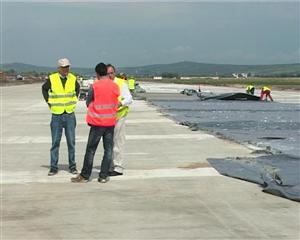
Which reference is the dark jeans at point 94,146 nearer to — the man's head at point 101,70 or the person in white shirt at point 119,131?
the person in white shirt at point 119,131

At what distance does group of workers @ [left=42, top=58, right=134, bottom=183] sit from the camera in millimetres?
8914

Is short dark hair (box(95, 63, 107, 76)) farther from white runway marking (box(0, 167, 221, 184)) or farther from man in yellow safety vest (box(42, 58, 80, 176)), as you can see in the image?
white runway marking (box(0, 167, 221, 184))

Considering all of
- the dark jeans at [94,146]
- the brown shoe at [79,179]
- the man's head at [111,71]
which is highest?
the man's head at [111,71]

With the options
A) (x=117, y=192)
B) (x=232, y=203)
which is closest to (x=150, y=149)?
(x=117, y=192)

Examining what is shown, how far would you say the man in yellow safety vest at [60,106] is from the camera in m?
9.64

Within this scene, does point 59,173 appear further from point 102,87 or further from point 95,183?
point 102,87

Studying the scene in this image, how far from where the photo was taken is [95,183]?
8781mm

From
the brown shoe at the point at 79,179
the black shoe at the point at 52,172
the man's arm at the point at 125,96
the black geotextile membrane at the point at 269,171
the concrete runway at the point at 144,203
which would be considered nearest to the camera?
the concrete runway at the point at 144,203

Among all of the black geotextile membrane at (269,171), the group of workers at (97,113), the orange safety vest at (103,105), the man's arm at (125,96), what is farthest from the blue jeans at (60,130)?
the black geotextile membrane at (269,171)

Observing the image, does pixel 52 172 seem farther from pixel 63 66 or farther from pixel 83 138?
pixel 83 138

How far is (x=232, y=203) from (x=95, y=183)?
2345 millimetres

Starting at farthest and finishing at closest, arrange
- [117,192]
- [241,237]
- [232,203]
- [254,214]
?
[117,192] < [232,203] < [254,214] < [241,237]

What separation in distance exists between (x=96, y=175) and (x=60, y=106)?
4.22ft

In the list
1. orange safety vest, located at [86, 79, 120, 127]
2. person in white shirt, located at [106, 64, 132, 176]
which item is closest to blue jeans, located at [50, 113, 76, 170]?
person in white shirt, located at [106, 64, 132, 176]
